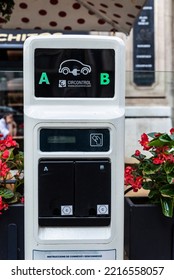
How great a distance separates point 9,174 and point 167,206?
3.82ft

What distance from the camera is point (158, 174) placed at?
3348 mm

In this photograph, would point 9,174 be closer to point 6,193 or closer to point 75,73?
point 6,193

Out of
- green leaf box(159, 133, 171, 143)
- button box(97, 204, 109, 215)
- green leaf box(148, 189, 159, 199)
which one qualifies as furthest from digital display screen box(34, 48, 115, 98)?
green leaf box(148, 189, 159, 199)

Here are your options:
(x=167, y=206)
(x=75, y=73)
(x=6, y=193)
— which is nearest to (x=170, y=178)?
(x=167, y=206)

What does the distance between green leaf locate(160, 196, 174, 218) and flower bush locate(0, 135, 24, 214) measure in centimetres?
100

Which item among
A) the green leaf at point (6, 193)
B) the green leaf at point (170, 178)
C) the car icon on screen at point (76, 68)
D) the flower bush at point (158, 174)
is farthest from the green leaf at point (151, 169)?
the green leaf at point (6, 193)

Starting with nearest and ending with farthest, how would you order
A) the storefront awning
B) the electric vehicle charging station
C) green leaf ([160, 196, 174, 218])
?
the electric vehicle charging station → green leaf ([160, 196, 174, 218]) → the storefront awning

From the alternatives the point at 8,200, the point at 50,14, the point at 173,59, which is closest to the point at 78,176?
the point at 8,200

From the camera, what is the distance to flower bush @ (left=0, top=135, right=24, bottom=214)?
325cm

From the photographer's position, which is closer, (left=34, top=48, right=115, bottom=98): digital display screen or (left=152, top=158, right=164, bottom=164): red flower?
(left=34, top=48, right=115, bottom=98): digital display screen

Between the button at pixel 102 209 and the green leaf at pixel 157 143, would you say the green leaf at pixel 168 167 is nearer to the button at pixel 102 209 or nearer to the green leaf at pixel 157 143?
the green leaf at pixel 157 143

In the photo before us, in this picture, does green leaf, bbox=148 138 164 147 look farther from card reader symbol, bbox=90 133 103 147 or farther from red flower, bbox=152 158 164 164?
card reader symbol, bbox=90 133 103 147
